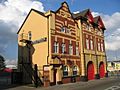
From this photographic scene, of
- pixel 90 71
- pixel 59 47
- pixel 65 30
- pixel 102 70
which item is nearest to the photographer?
pixel 59 47

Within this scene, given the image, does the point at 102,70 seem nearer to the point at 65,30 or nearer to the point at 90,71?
the point at 90,71

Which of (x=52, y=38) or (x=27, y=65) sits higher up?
(x=52, y=38)

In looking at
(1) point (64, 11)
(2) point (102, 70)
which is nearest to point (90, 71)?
(2) point (102, 70)

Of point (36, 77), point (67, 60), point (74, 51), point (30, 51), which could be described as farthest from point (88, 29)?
point (36, 77)

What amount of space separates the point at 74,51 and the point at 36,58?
22.8ft

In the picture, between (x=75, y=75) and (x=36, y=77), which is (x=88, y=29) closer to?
(x=75, y=75)

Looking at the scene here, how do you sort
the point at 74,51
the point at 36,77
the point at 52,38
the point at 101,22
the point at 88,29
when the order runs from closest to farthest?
the point at 36,77 → the point at 52,38 → the point at 74,51 → the point at 88,29 → the point at 101,22

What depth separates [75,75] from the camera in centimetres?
3431

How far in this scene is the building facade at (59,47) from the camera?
30453mm

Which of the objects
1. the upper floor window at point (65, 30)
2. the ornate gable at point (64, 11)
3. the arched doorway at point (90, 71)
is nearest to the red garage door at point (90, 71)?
the arched doorway at point (90, 71)

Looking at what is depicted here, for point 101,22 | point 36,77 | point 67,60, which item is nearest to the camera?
point 36,77

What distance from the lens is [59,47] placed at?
31891 mm

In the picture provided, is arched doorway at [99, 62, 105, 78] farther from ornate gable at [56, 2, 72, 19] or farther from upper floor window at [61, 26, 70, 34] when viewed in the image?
ornate gable at [56, 2, 72, 19]

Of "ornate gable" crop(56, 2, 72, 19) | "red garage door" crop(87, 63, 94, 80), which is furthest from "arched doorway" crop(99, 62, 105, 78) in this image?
"ornate gable" crop(56, 2, 72, 19)
